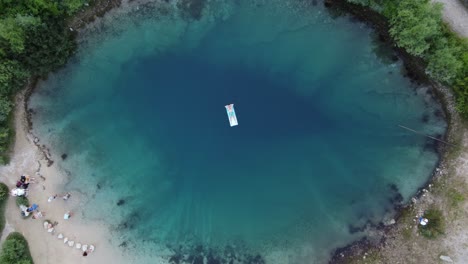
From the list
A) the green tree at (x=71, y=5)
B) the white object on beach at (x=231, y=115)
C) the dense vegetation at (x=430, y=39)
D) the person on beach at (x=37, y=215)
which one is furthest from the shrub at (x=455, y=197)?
the person on beach at (x=37, y=215)

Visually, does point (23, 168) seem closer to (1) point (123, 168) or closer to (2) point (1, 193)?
(2) point (1, 193)

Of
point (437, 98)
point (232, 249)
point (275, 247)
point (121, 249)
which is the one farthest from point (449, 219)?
point (121, 249)

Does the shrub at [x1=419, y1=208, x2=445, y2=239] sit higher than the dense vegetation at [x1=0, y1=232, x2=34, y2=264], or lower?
lower

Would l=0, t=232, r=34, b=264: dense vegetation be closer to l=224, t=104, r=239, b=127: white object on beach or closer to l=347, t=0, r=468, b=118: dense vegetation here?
l=224, t=104, r=239, b=127: white object on beach

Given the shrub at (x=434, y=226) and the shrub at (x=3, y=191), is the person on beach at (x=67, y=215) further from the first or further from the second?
the shrub at (x=434, y=226)

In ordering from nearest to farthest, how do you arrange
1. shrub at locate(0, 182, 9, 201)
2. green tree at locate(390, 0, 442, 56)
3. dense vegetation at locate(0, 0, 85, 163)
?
green tree at locate(390, 0, 442, 56), dense vegetation at locate(0, 0, 85, 163), shrub at locate(0, 182, 9, 201)

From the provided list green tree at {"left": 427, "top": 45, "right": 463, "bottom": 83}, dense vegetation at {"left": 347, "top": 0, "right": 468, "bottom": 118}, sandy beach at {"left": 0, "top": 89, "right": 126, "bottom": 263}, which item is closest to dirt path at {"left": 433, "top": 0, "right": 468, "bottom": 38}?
dense vegetation at {"left": 347, "top": 0, "right": 468, "bottom": 118}
